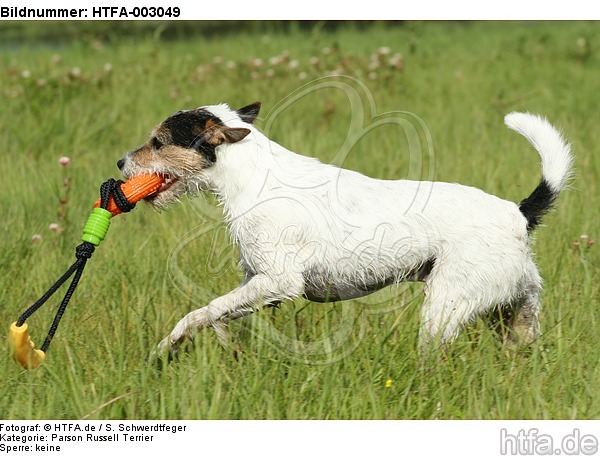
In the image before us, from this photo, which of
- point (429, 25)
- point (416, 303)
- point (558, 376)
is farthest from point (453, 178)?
point (429, 25)

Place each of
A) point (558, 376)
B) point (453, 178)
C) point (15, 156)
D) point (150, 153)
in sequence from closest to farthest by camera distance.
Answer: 1. point (558, 376)
2. point (150, 153)
3. point (453, 178)
4. point (15, 156)

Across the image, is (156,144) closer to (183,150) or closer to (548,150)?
(183,150)

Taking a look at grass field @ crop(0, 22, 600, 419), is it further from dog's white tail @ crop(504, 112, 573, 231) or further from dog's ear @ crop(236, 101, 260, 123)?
dog's white tail @ crop(504, 112, 573, 231)

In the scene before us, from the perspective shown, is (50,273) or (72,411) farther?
(50,273)

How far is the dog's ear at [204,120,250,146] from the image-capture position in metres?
3.94

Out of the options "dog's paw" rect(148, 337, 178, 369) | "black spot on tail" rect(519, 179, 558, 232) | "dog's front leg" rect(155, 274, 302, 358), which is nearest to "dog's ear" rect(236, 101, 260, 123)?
"dog's front leg" rect(155, 274, 302, 358)

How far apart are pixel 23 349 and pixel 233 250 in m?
1.50

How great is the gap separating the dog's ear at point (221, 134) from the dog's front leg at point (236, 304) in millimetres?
662

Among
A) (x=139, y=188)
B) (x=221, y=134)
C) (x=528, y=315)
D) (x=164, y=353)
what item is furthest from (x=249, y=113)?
(x=528, y=315)

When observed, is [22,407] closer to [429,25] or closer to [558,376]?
[558,376]

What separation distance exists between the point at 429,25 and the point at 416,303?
10.8 m

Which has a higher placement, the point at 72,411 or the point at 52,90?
the point at 52,90

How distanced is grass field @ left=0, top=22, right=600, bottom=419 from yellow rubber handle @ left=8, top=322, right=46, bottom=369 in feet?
0.25
